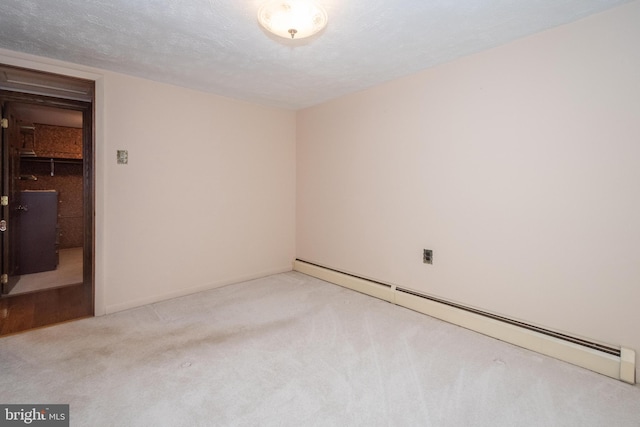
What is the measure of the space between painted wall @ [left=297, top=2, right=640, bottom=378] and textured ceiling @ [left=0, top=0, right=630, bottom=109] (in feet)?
0.85

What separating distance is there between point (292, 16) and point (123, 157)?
228 centimetres

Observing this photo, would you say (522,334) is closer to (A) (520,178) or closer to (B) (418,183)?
(A) (520,178)

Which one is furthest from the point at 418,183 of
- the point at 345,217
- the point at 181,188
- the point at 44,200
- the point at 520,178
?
the point at 44,200

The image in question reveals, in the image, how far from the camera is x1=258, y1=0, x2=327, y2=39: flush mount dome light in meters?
1.75

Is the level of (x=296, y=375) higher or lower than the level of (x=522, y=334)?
lower

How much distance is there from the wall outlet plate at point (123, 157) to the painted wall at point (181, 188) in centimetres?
4

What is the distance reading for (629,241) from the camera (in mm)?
1936

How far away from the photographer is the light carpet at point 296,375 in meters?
1.61

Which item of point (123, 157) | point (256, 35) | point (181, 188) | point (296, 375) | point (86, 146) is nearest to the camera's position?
point (296, 375)

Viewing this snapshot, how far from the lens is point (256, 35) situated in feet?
7.23

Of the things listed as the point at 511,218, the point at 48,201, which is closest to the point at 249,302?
the point at 511,218

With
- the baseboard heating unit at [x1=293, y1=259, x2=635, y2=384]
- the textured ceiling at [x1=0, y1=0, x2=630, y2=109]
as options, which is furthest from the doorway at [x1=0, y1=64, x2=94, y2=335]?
the baseboard heating unit at [x1=293, y1=259, x2=635, y2=384]

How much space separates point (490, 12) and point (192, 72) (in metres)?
2.57

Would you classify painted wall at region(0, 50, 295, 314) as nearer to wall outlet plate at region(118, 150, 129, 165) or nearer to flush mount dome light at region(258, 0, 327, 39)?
wall outlet plate at region(118, 150, 129, 165)
